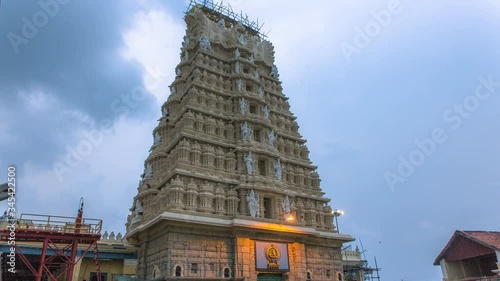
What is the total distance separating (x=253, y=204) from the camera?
79.9 ft

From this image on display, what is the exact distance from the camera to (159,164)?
28.2 m

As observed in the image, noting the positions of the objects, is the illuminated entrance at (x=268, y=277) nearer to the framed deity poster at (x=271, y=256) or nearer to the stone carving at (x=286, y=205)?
the framed deity poster at (x=271, y=256)

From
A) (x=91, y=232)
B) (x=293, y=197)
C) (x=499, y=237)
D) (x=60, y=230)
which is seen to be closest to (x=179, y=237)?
(x=91, y=232)

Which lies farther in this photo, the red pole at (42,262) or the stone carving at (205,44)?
the stone carving at (205,44)

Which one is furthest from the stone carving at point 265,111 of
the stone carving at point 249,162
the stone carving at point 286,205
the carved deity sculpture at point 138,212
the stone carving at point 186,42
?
the carved deity sculpture at point 138,212

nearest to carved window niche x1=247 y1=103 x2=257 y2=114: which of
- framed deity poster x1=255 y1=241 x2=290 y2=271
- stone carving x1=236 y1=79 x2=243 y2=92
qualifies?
stone carving x1=236 y1=79 x2=243 y2=92

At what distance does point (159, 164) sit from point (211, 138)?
5087mm

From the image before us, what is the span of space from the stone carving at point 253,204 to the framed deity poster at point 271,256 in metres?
1.95

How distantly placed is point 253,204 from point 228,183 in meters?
2.32

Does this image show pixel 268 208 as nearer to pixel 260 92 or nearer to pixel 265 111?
pixel 265 111

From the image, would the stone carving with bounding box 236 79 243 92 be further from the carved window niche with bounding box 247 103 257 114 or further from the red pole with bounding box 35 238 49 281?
the red pole with bounding box 35 238 49 281

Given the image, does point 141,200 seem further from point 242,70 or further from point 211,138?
point 242,70

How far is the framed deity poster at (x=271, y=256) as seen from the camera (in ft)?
75.0

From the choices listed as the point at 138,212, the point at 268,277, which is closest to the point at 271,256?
the point at 268,277
